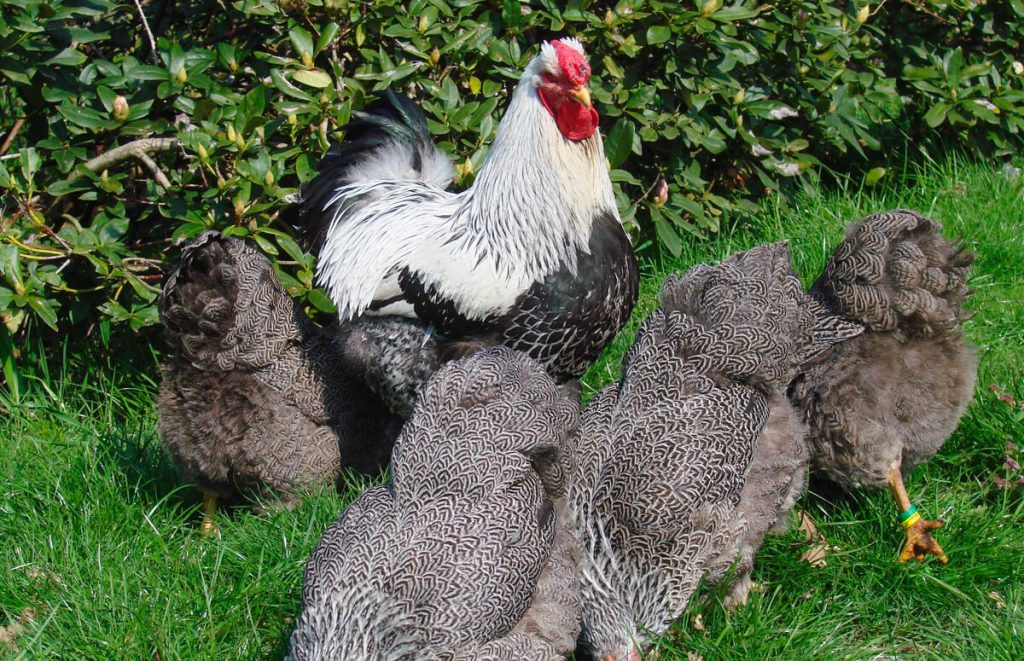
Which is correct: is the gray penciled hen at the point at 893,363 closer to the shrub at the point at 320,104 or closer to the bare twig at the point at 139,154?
the shrub at the point at 320,104

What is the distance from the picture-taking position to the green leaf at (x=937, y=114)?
20.4 ft

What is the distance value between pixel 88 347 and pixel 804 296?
368cm

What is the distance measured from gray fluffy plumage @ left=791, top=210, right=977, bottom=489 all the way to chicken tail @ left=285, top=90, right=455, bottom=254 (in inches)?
89.0

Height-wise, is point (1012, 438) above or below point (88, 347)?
above

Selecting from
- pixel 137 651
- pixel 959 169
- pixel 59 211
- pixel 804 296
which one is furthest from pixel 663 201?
pixel 137 651

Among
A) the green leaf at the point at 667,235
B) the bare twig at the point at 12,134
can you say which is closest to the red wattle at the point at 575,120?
the green leaf at the point at 667,235

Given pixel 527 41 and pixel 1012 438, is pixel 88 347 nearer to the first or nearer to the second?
pixel 527 41

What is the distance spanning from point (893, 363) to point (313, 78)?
2.93 metres

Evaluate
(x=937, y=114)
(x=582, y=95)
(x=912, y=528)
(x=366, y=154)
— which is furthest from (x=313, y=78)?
(x=937, y=114)

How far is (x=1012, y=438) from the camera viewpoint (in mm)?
4465

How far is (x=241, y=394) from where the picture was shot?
4.74 meters

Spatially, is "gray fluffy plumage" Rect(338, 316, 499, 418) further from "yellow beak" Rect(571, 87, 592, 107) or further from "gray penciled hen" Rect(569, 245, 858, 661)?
"yellow beak" Rect(571, 87, 592, 107)

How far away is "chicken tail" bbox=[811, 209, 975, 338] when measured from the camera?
4.22 meters

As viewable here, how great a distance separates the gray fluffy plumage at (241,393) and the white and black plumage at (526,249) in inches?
14.9
